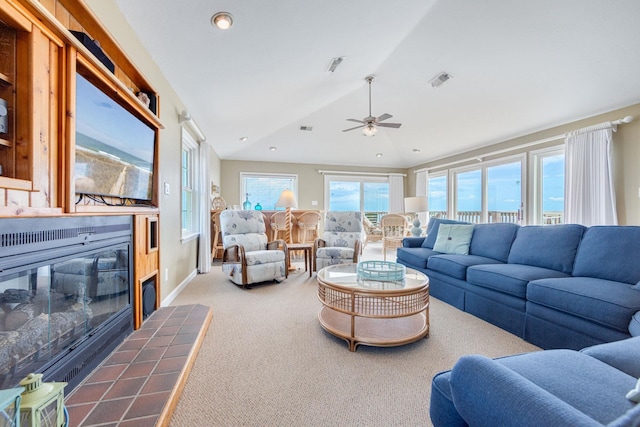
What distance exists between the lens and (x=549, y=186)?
456 cm

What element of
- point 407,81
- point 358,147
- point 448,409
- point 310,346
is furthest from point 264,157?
point 448,409

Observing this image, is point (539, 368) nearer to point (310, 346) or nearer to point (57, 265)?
point (310, 346)

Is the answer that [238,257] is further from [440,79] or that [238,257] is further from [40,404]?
[440,79]

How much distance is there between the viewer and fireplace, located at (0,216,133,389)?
3.44ft

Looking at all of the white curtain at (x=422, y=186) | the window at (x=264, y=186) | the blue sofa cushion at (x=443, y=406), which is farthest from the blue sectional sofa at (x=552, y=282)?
the window at (x=264, y=186)

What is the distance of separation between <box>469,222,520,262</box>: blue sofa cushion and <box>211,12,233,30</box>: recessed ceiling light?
339cm

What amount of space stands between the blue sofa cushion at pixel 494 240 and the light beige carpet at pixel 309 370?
84 centimetres

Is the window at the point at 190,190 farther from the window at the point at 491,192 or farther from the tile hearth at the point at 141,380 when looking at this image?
the window at the point at 491,192

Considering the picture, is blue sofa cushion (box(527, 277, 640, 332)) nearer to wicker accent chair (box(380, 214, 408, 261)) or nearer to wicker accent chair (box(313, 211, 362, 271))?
wicker accent chair (box(313, 211, 362, 271))

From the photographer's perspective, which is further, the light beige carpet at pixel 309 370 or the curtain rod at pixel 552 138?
the curtain rod at pixel 552 138

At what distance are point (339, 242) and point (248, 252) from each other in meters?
1.51

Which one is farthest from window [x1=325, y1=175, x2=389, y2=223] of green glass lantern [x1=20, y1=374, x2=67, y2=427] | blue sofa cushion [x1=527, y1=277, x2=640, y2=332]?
green glass lantern [x1=20, y1=374, x2=67, y2=427]

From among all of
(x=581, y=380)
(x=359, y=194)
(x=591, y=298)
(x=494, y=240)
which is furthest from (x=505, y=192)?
(x=581, y=380)

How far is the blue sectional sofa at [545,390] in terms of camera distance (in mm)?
626
